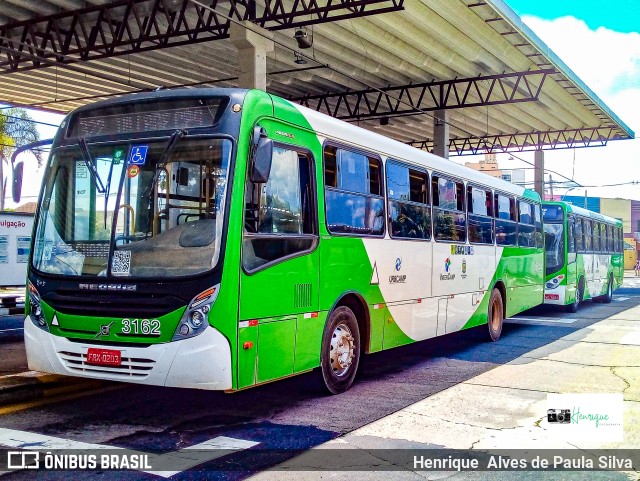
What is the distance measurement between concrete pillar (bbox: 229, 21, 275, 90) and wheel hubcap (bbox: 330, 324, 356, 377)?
31.6ft

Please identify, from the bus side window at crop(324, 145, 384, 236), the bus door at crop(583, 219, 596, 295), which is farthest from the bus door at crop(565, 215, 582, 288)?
the bus side window at crop(324, 145, 384, 236)

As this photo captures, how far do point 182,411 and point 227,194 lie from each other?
2.35 m

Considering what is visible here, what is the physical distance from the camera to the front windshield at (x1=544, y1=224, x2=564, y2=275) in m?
19.2

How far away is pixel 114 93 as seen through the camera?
25.2 m

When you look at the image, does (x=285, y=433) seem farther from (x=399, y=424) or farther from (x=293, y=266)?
(x=293, y=266)

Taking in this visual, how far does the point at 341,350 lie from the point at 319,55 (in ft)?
46.9

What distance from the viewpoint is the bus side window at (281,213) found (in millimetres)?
6758

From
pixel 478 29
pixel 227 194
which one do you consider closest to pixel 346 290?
pixel 227 194

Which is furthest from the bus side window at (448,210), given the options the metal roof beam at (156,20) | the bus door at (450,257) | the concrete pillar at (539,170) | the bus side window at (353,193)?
the concrete pillar at (539,170)

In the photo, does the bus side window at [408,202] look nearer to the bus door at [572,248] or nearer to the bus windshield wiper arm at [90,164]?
the bus windshield wiper arm at [90,164]

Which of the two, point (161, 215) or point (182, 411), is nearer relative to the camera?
point (161, 215)

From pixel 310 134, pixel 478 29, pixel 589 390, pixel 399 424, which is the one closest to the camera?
pixel 399 424

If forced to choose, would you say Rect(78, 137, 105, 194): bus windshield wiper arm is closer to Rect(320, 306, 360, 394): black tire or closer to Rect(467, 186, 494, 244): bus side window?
Rect(320, 306, 360, 394): black tire

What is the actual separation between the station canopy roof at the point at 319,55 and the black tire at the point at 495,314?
20.2 feet
